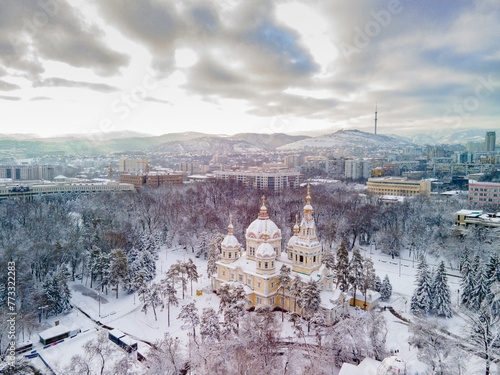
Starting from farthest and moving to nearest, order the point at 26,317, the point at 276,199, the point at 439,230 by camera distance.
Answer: the point at 276,199
the point at 439,230
the point at 26,317

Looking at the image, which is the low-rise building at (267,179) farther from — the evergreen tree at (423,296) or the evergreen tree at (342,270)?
the evergreen tree at (423,296)

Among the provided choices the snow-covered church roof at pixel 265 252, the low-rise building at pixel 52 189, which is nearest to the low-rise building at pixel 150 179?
the low-rise building at pixel 52 189

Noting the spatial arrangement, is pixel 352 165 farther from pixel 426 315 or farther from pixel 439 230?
pixel 426 315

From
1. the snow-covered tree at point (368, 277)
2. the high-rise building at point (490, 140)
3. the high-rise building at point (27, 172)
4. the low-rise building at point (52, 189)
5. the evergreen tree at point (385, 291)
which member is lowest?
the evergreen tree at point (385, 291)

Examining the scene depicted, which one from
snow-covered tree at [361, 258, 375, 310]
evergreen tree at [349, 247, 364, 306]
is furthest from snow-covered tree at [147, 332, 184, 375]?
snow-covered tree at [361, 258, 375, 310]

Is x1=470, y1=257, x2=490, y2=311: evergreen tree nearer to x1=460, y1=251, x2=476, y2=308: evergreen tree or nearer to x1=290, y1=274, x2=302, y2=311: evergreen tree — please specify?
x1=460, y1=251, x2=476, y2=308: evergreen tree

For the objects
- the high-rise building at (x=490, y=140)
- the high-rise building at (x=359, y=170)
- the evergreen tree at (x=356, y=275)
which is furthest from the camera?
the high-rise building at (x=490, y=140)

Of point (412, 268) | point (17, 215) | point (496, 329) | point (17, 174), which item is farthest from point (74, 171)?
point (496, 329)
